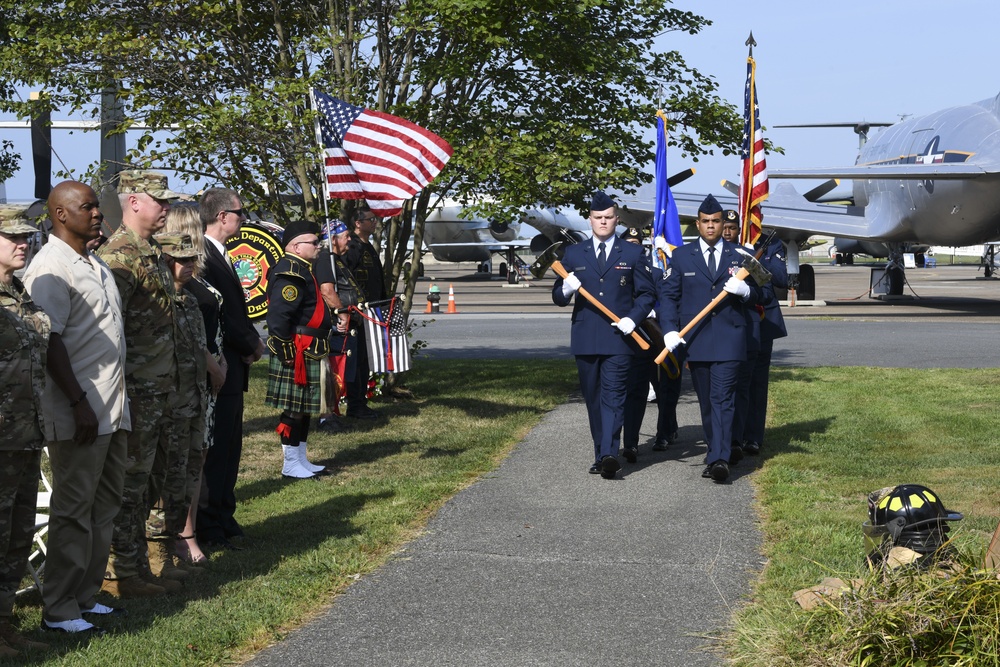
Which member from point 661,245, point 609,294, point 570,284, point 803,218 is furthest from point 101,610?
point 803,218

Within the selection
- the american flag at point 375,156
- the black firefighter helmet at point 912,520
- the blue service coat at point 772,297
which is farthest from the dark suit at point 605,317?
the black firefighter helmet at point 912,520

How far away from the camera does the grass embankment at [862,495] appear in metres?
4.19

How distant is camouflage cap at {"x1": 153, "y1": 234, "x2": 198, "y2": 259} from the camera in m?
6.15

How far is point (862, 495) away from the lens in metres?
8.23

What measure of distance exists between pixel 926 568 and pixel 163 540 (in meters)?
3.92

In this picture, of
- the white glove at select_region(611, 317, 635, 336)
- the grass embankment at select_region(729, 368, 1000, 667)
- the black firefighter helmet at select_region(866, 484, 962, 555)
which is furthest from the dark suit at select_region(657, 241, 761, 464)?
the black firefighter helmet at select_region(866, 484, 962, 555)

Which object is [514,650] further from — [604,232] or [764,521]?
[604,232]

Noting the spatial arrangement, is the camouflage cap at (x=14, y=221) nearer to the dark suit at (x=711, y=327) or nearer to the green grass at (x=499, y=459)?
the green grass at (x=499, y=459)

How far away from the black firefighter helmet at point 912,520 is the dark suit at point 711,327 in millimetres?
3752

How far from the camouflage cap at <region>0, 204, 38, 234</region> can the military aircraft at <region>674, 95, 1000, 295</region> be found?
1988 centimetres

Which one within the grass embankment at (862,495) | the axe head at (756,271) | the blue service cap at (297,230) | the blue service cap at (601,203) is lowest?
the grass embankment at (862,495)

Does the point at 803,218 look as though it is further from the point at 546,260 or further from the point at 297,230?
the point at 297,230

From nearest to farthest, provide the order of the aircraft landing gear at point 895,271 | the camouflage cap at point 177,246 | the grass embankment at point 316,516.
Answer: the grass embankment at point 316,516 < the camouflage cap at point 177,246 < the aircraft landing gear at point 895,271

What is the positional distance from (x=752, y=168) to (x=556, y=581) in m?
7.06
